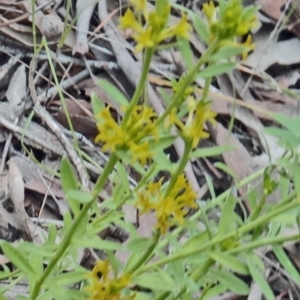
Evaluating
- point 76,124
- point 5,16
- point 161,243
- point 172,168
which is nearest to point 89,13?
point 5,16

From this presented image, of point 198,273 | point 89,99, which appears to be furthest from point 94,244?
point 89,99

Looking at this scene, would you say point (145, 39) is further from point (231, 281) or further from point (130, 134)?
point (231, 281)

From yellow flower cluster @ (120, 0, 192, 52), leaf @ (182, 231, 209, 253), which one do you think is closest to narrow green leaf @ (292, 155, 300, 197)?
leaf @ (182, 231, 209, 253)

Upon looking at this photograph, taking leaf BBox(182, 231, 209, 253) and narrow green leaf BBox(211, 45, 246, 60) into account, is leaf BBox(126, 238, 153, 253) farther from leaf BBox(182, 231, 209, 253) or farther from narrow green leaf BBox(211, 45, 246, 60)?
narrow green leaf BBox(211, 45, 246, 60)

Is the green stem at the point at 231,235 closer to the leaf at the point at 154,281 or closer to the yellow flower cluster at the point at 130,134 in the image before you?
the leaf at the point at 154,281

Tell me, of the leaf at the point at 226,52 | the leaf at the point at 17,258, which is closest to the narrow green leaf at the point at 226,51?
the leaf at the point at 226,52
